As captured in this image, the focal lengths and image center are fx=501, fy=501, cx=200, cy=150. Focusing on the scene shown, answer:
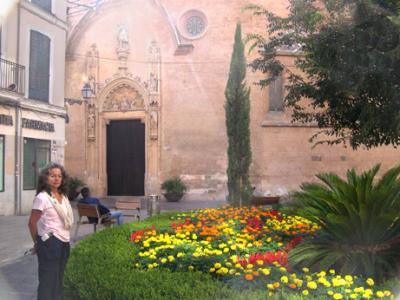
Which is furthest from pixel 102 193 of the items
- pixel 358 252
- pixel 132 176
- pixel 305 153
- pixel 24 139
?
pixel 358 252

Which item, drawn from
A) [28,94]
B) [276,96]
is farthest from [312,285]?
[276,96]

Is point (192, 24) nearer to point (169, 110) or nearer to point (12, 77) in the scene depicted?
point (169, 110)

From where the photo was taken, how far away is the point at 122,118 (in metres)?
26.0

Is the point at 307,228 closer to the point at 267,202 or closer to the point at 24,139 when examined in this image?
the point at 267,202

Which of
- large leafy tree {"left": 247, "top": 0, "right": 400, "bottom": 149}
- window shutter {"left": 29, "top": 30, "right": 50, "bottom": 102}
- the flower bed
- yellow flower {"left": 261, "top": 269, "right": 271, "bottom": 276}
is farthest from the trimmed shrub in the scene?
window shutter {"left": 29, "top": 30, "right": 50, "bottom": 102}

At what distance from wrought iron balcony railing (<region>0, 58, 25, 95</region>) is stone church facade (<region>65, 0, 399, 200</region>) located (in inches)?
243

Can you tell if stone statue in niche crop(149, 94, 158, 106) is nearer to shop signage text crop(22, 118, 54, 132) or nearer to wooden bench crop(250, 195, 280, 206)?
shop signage text crop(22, 118, 54, 132)

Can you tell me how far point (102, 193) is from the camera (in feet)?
83.2

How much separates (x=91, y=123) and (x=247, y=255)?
20.7 metres

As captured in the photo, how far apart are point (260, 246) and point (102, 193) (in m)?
19.7

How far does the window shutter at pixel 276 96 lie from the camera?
78.3 ft

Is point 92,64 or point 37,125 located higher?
point 92,64

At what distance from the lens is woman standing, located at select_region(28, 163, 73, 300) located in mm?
4934

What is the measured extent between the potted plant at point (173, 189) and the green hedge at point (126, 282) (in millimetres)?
17152
